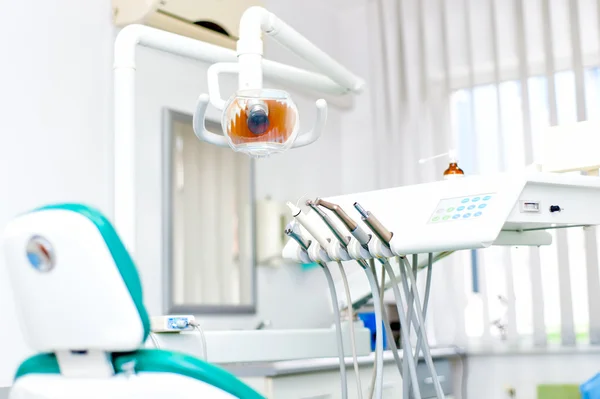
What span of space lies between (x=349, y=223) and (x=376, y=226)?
5cm

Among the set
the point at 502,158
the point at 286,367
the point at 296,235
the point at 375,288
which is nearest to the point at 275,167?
the point at 502,158

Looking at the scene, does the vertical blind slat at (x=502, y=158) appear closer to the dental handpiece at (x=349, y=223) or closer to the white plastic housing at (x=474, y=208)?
the white plastic housing at (x=474, y=208)

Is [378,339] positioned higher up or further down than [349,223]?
further down

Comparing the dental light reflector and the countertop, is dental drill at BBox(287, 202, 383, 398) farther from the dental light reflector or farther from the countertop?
the countertop

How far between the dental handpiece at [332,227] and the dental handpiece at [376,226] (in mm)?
87

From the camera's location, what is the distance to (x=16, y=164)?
2.50 m

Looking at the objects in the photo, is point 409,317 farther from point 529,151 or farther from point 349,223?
point 529,151

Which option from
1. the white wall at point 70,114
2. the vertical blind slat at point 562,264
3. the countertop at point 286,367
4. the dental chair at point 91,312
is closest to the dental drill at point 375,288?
the dental chair at point 91,312

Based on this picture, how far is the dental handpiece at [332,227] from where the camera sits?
1.43m

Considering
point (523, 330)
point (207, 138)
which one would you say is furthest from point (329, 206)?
point (523, 330)

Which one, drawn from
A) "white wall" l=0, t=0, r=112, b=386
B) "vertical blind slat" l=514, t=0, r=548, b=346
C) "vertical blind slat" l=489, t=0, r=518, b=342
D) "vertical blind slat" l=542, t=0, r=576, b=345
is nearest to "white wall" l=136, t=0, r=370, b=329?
"white wall" l=0, t=0, r=112, b=386

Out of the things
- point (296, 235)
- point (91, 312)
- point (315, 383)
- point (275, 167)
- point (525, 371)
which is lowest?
point (525, 371)

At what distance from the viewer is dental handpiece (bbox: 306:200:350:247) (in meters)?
1.43

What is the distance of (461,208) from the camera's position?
4.52 feet
